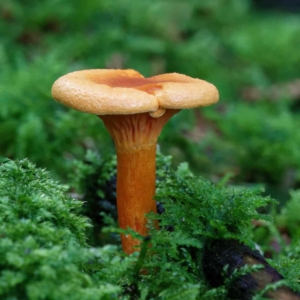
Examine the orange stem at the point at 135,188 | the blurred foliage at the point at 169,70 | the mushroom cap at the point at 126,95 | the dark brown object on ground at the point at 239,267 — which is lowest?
the dark brown object on ground at the point at 239,267

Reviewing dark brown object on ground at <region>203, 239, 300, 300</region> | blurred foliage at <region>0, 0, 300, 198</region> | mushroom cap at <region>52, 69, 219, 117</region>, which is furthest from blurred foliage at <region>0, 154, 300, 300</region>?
blurred foliage at <region>0, 0, 300, 198</region>

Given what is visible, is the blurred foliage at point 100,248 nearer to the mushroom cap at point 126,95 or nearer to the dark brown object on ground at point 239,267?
the dark brown object on ground at point 239,267

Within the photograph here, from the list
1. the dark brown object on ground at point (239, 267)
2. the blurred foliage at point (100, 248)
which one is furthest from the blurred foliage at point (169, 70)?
the dark brown object on ground at point (239, 267)

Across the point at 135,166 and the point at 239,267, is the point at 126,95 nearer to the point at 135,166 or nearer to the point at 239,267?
the point at 135,166

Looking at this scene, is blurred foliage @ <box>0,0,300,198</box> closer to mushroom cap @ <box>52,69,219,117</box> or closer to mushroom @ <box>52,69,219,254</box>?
mushroom @ <box>52,69,219,254</box>

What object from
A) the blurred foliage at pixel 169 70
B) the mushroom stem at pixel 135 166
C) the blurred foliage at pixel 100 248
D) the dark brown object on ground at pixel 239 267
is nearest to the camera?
the blurred foliage at pixel 100 248

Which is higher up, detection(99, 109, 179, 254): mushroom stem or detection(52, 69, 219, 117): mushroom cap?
detection(52, 69, 219, 117): mushroom cap

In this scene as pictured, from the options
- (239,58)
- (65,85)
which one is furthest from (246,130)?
(239,58)
